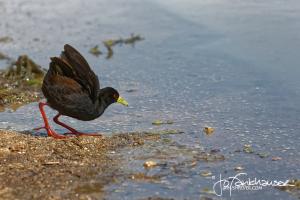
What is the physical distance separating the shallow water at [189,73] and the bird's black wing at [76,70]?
63cm

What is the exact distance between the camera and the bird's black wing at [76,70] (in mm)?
7551

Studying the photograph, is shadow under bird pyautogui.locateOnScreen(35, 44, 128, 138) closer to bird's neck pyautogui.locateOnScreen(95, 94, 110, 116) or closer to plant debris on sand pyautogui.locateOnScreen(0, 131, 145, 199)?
bird's neck pyautogui.locateOnScreen(95, 94, 110, 116)

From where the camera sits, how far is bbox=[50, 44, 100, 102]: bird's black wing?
755 centimetres

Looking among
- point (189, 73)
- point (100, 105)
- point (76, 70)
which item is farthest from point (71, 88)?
point (189, 73)

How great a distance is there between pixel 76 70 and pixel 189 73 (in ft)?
9.89

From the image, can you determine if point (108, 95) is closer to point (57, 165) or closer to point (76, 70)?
point (76, 70)

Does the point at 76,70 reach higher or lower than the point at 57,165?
higher

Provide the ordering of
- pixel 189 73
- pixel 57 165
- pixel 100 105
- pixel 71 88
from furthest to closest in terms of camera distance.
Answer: pixel 189 73 → pixel 100 105 → pixel 71 88 → pixel 57 165

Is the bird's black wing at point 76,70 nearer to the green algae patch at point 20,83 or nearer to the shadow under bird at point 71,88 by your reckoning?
the shadow under bird at point 71,88

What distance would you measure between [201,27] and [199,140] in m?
5.38

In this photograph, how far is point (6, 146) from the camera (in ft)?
22.6

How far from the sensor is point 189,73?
33.4 feet

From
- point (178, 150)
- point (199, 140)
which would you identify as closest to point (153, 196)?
point (178, 150)

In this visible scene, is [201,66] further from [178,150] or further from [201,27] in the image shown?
[178,150]
